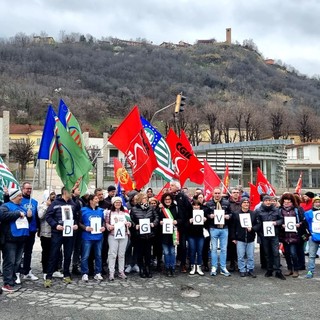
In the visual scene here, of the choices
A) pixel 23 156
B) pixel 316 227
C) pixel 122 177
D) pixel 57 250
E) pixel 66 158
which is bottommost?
pixel 57 250

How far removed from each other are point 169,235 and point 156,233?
1.49ft

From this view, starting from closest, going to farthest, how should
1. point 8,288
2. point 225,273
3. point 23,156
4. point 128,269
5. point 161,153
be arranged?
point 8,288
point 225,273
point 128,269
point 161,153
point 23,156

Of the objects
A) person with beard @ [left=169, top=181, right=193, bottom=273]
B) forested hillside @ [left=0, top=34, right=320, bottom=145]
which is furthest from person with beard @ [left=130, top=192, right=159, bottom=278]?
forested hillside @ [left=0, top=34, right=320, bottom=145]

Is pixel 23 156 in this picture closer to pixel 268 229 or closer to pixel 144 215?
pixel 144 215

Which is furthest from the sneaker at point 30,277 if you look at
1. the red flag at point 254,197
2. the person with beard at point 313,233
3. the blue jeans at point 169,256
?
the red flag at point 254,197

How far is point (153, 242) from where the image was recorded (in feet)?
32.5

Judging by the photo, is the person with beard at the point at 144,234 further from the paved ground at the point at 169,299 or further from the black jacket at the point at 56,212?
the black jacket at the point at 56,212

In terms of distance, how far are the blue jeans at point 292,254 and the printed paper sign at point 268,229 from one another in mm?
486

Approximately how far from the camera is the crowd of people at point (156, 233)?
8.65 metres

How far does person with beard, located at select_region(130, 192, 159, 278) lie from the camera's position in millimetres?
9133

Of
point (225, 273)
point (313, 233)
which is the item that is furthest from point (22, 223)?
point (313, 233)

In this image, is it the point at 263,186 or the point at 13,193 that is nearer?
the point at 13,193

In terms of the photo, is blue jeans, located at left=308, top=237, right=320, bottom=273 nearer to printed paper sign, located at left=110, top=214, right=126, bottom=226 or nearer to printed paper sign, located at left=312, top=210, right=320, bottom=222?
printed paper sign, located at left=312, top=210, right=320, bottom=222

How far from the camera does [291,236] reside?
9.40 meters
